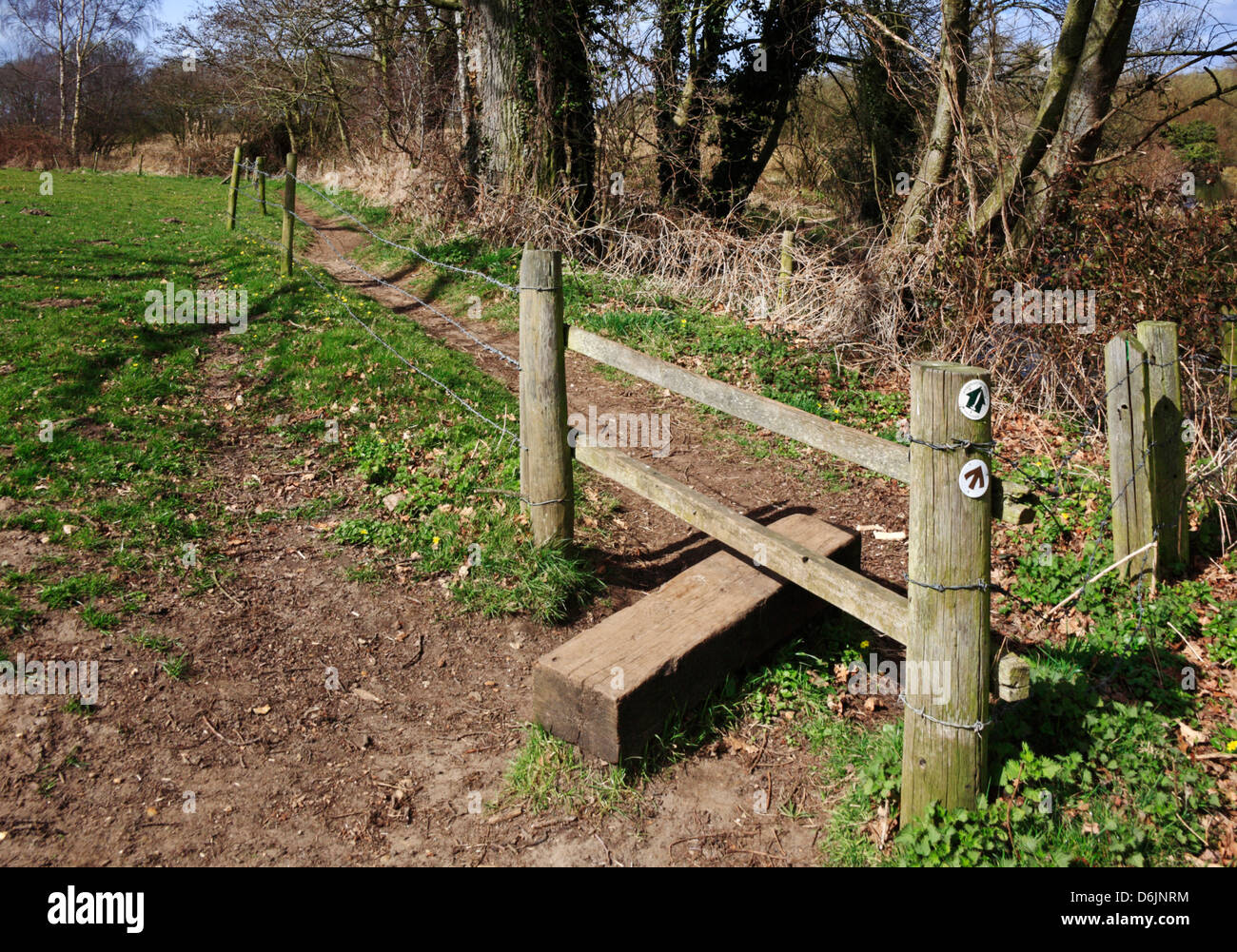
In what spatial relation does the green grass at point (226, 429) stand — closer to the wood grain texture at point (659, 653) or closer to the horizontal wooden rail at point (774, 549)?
the horizontal wooden rail at point (774, 549)

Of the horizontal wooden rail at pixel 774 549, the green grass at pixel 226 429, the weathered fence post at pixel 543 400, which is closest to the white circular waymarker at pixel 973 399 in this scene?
the horizontal wooden rail at pixel 774 549

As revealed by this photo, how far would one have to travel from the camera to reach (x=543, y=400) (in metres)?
4.58

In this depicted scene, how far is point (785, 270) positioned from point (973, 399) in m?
7.41

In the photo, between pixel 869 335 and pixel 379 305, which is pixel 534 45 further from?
pixel 869 335

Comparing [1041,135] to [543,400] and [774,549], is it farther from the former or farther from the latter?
[774,549]

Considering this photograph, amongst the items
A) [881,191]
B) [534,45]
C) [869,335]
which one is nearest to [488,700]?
[869,335]

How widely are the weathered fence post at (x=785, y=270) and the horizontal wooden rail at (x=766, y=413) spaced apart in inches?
224

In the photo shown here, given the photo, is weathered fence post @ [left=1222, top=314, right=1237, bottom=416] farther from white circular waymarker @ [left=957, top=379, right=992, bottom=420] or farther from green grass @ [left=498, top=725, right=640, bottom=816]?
green grass @ [left=498, top=725, right=640, bottom=816]

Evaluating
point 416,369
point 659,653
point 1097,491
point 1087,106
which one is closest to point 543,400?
point 659,653

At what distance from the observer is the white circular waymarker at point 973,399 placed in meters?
2.80

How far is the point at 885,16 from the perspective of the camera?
1145 cm

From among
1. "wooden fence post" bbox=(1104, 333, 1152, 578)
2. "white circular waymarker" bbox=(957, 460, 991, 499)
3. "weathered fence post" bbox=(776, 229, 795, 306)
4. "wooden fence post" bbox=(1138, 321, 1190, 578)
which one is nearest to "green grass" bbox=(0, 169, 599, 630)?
"white circular waymarker" bbox=(957, 460, 991, 499)

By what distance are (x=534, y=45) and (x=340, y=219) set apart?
8050mm

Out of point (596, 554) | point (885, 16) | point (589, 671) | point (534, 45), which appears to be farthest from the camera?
point (534, 45)
